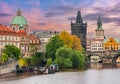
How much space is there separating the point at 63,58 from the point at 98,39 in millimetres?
66672

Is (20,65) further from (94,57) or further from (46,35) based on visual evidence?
(94,57)


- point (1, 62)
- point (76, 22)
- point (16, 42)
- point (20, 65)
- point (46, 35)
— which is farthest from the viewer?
point (76, 22)

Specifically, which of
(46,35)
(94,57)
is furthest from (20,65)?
(94,57)

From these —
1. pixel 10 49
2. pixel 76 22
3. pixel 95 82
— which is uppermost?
pixel 76 22

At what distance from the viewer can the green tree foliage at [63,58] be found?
65500mm

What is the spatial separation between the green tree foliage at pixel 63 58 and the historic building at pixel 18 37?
876 centimetres

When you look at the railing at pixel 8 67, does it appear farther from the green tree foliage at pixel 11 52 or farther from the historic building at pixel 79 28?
the historic building at pixel 79 28

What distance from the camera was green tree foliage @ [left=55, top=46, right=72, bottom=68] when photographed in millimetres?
65500

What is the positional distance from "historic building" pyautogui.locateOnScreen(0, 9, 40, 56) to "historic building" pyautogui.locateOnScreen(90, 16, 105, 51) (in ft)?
114

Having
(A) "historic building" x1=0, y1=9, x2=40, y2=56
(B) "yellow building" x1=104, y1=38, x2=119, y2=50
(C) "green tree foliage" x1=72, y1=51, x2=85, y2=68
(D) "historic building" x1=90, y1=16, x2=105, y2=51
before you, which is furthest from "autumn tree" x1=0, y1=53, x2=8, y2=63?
(B) "yellow building" x1=104, y1=38, x2=119, y2=50

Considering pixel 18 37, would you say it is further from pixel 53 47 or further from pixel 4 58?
pixel 4 58

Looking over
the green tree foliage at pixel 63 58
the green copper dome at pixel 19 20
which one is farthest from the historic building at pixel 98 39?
the green tree foliage at pixel 63 58

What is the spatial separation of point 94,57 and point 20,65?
6092 centimetres

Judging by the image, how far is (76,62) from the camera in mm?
70188
